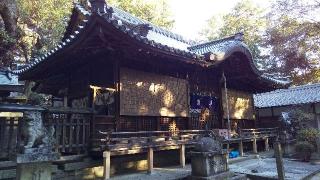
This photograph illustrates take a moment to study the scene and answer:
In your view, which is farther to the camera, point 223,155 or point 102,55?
point 102,55

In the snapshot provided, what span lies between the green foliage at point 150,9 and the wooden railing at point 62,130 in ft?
89.5

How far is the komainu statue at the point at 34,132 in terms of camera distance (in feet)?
21.0

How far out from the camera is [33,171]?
635cm

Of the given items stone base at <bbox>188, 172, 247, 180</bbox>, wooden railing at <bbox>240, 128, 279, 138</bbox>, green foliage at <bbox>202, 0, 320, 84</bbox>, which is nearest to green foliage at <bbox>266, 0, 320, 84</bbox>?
green foliage at <bbox>202, 0, 320, 84</bbox>

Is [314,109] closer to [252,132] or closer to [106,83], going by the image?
[252,132]

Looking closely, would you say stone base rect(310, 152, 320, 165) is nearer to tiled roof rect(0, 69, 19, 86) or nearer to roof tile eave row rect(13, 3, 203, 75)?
roof tile eave row rect(13, 3, 203, 75)

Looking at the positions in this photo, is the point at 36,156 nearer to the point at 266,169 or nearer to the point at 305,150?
the point at 266,169

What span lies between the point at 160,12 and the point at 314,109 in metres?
25.4

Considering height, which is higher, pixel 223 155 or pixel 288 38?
pixel 288 38

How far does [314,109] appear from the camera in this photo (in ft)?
81.6

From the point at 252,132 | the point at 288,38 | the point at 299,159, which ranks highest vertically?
the point at 288,38

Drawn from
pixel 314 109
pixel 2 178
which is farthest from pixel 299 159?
pixel 2 178

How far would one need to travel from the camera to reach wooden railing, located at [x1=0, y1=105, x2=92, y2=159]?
26.5 ft

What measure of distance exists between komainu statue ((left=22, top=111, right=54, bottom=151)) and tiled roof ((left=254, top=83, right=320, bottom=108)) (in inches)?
907
